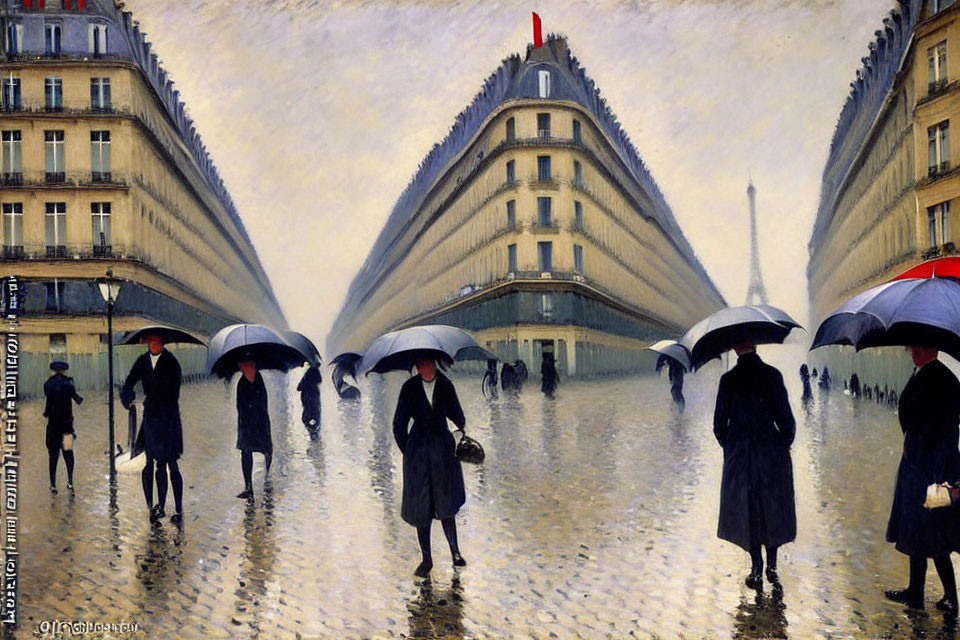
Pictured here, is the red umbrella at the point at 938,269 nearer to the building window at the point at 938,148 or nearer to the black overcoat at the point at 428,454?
the black overcoat at the point at 428,454

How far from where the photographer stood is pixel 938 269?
26.0 feet

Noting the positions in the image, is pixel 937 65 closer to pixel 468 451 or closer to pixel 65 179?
pixel 468 451

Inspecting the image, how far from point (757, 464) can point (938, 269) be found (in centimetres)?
214

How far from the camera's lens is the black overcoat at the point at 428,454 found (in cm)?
870

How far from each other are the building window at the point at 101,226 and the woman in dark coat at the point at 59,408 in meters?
4.63

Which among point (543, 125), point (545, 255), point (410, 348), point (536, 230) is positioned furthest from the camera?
point (545, 255)

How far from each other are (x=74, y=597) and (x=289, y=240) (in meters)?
6.97

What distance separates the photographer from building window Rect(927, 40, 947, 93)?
16.9 meters

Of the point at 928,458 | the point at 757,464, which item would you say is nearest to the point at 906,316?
the point at 928,458

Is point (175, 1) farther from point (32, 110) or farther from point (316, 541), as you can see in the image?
point (316, 541)

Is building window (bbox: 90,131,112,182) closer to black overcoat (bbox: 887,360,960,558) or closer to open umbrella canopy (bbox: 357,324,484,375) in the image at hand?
open umbrella canopy (bbox: 357,324,484,375)

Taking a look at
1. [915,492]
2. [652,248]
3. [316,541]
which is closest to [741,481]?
[915,492]

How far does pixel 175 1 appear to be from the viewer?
1156 centimetres

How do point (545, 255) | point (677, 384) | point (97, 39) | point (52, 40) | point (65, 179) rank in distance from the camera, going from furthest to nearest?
1. point (545, 255)
2. point (677, 384)
3. point (97, 39)
4. point (65, 179)
5. point (52, 40)
